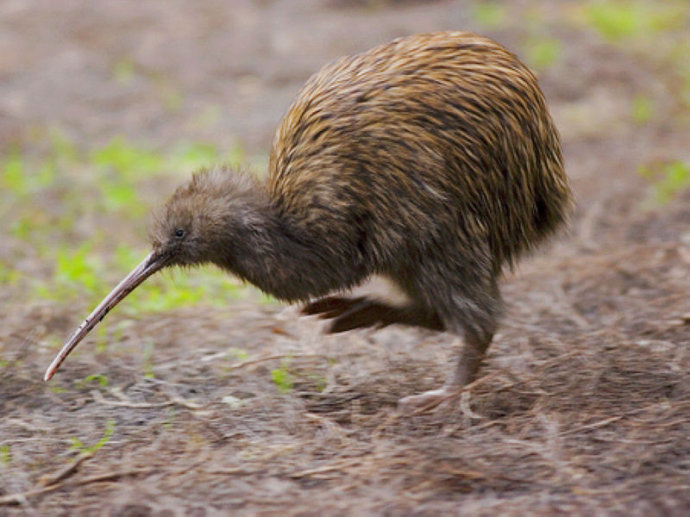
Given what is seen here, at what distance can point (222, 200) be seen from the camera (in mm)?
4375

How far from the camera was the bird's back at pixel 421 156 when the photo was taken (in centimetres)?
414

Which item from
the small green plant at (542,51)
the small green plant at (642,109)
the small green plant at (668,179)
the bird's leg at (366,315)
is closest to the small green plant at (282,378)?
the bird's leg at (366,315)

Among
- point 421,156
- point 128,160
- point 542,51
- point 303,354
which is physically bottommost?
point 303,354

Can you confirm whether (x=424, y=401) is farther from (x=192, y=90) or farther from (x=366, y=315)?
(x=192, y=90)

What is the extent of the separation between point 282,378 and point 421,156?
118 centimetres

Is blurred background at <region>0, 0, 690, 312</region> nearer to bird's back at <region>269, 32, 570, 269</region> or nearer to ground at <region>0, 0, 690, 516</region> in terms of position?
ground at <region>0, 0, 690, 516</region>

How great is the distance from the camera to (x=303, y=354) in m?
4.99

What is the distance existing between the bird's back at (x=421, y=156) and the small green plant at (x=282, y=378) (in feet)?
2.25

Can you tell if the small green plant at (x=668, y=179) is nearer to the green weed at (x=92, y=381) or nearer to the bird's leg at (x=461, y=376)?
the bird's leg at (x=461, y=376)

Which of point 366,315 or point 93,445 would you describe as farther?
point 366,315

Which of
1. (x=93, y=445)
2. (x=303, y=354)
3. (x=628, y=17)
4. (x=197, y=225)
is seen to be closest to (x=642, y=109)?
(x=628, y=17)

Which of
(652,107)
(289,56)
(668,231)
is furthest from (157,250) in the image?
(289,56)

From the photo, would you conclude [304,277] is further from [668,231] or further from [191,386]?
[668,231]

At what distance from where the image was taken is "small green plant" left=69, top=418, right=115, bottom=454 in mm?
4020
